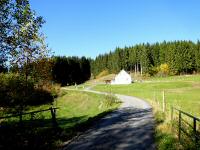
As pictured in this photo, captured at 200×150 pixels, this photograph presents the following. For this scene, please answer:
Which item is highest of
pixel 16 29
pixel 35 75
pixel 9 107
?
pixel 16 29

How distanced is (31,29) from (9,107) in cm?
3807

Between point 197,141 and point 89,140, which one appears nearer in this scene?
point 197,141

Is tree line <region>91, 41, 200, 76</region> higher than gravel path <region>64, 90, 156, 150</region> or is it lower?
higher

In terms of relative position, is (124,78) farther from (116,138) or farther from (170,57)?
(116,138)

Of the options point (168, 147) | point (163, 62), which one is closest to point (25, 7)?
point (168, 147)

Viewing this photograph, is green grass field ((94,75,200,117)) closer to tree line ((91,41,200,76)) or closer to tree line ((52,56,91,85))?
tree line ((52,56,91,85))

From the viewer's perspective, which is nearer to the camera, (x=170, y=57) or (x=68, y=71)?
(x=68, y=71)

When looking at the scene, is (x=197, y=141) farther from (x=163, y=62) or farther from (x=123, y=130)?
(x=163, y=62)

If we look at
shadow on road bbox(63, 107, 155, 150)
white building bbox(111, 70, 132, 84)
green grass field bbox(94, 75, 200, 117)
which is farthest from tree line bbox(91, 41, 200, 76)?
shadow on road bbox(63, 107, 155, 150)

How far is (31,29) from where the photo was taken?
1922cm

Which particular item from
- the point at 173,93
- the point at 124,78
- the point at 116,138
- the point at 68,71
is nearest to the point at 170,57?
the point at 124,78

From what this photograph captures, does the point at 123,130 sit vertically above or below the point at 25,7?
below

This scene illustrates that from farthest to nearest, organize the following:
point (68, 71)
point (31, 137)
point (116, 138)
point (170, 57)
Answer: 1. point (170, 57)
2. point (68, 71)
3. point (31, 137)
4. point (116, 138)

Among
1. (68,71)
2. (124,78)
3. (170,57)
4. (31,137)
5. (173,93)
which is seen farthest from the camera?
(170,57)
